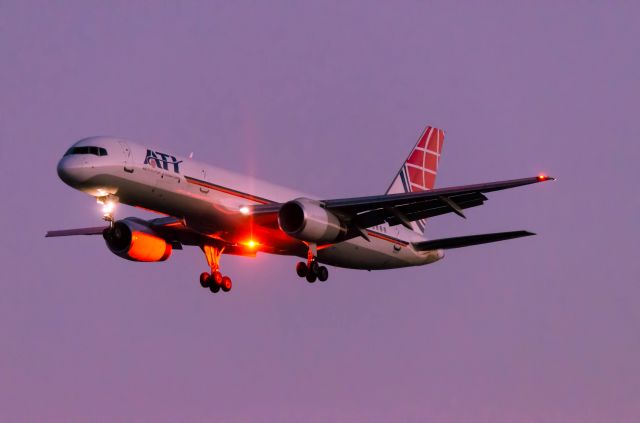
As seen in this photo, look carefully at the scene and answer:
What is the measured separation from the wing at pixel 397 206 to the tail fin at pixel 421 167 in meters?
10.3

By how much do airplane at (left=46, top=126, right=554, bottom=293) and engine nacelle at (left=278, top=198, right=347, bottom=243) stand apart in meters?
0.04

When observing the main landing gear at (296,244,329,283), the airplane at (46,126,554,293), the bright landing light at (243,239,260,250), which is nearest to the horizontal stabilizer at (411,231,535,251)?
the airplane at (46,126,554,293)

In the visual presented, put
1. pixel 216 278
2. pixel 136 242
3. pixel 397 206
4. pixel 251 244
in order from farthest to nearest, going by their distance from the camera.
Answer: pixel 216 278 → pixel 136 242 → pixel 251 244 → pixel 397 206

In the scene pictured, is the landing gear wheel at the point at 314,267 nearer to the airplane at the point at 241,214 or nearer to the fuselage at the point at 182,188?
the airplane at the point at 241,214

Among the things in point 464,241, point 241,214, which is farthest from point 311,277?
point 464,241

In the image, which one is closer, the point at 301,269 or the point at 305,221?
the point at 305,221

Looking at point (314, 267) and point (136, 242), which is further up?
point (136, 242)

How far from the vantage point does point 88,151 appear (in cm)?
4497

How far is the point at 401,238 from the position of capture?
55.2 m

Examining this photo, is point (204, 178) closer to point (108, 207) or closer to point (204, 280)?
point (108, 207)

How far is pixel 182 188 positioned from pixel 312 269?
719cm

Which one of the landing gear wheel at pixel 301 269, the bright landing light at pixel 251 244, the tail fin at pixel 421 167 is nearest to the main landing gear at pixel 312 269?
the landing gear wheel at pixel 301 269

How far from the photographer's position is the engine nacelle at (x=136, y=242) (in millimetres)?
52469

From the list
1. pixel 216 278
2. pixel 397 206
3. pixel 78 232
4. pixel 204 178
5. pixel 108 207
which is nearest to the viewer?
pixel 108 207
